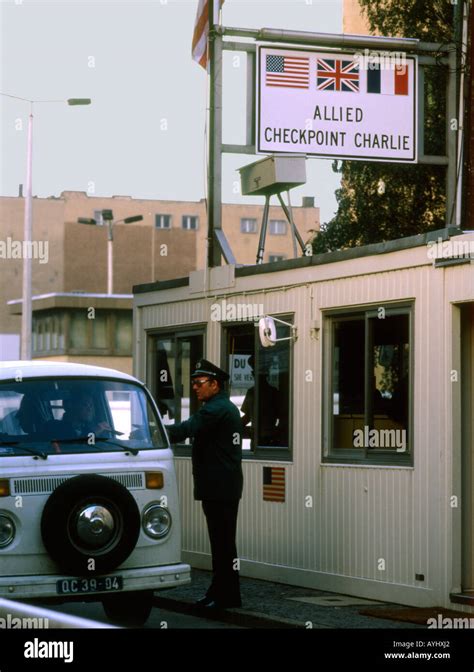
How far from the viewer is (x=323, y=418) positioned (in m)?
13.4

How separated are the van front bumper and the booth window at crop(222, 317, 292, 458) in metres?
3.69

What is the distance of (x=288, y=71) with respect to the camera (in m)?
16.6

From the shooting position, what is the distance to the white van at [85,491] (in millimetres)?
9922

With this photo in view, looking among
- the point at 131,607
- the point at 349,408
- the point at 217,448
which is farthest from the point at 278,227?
the point at 131,607

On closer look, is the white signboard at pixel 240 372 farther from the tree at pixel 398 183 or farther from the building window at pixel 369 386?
the tree at pixel 398 183

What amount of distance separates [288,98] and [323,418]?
4657 mm

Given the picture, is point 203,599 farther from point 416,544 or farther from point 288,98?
point 288,98

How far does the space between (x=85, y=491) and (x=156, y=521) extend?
2.78 feet

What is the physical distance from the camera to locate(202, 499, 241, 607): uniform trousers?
37.9 feet

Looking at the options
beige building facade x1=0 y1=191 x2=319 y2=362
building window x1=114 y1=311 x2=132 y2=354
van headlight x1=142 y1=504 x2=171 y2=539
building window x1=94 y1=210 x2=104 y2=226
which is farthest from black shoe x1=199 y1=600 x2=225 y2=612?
building window x1=94 y1=210 x2=104 y2=226

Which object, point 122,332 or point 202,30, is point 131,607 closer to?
point 202,30

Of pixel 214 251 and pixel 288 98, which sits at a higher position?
pixel 288 98

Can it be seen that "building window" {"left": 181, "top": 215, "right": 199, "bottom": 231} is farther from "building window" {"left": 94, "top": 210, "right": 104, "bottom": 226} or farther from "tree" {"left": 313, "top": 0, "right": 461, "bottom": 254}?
"tree" {"left": 313, "top": 0, "right": 461, "bottom": 254}
